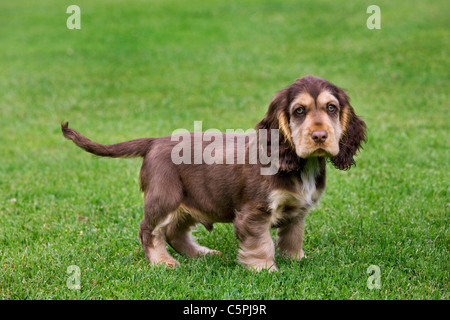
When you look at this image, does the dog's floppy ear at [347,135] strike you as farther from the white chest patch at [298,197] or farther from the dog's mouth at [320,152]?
the dog's mouth at [320,152]

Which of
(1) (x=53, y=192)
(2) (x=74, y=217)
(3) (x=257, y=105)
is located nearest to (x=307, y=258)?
(2) (x=74, y=217)

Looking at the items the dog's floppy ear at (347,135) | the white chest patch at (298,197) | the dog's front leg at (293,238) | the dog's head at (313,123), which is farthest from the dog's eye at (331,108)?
the dog's front leg at (293,238)

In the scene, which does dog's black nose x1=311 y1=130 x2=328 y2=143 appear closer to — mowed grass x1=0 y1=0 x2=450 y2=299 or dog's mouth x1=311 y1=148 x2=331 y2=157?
dog's mouth x1=311 y1=148 x2=331 y2=157

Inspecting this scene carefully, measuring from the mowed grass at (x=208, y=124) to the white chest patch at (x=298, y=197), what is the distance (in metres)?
0.49

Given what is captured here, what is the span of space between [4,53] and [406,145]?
1338 centimetres

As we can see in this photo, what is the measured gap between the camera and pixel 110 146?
5371mm

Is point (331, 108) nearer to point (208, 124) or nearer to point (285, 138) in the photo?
point (285, 138)

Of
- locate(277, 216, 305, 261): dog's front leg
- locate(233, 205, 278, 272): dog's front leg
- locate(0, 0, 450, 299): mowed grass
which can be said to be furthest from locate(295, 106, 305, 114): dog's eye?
locate(0, 0, 450, 299): mowed grass

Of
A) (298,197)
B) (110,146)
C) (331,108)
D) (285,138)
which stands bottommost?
(298,197)

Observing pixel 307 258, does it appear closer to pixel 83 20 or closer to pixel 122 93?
pixel 122 93

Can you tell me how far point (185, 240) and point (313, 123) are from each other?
200 cm

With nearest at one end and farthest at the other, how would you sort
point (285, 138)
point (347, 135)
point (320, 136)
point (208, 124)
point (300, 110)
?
1. point (320, 136)
2. point (300, 110)
3. point (285, 138)
4. point (347, 135)
5. point (208, 124)

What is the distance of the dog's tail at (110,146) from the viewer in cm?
530

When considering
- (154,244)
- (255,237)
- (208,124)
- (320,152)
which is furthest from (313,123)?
(208,124)
